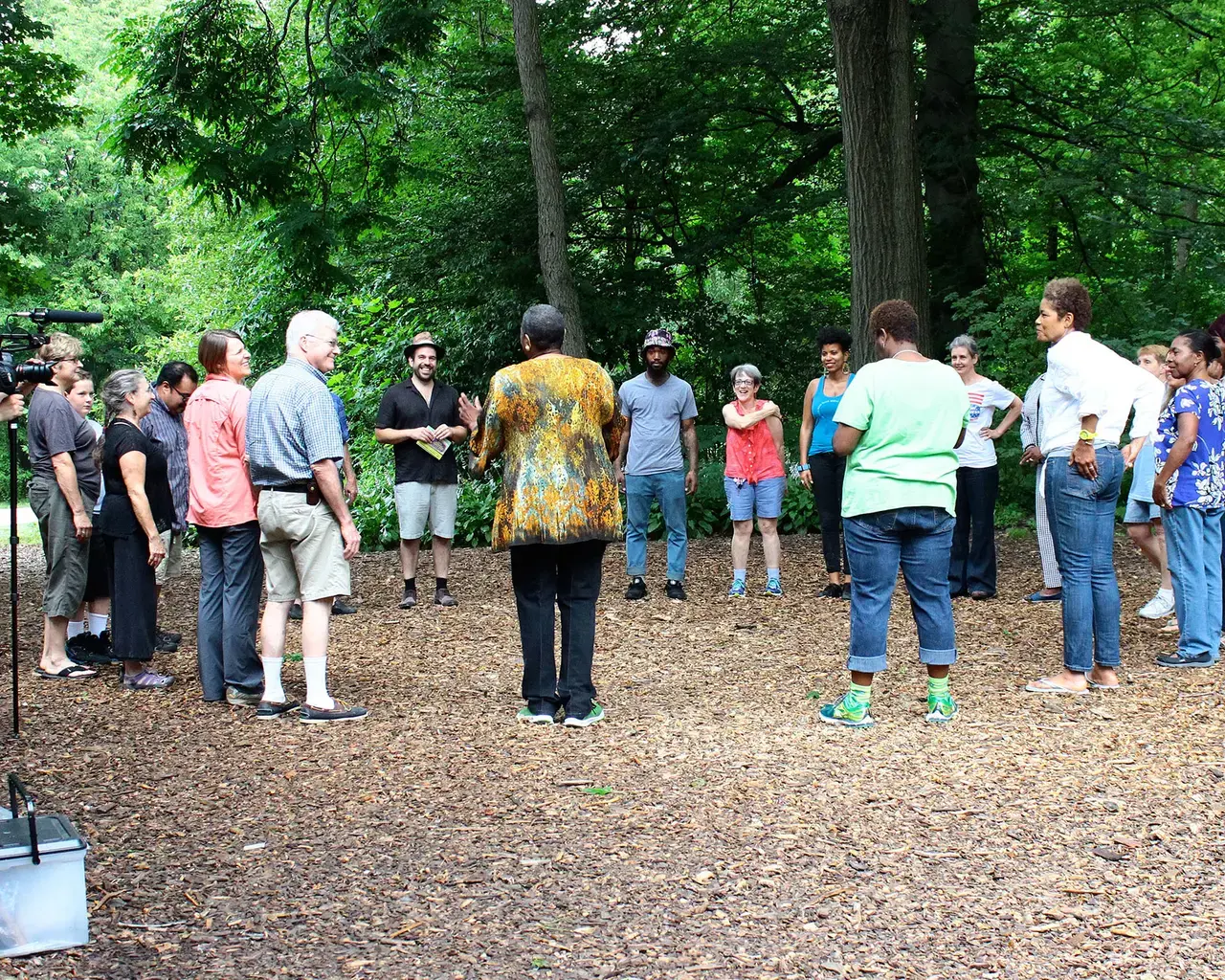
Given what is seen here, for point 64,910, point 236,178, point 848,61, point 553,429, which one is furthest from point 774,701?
point 236,178

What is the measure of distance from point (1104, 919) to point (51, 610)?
232 inches

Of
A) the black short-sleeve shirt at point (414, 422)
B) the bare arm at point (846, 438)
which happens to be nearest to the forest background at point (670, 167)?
the black short-sleeve shirt at point (414, 422)

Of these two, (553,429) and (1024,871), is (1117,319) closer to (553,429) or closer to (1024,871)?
(553,429)

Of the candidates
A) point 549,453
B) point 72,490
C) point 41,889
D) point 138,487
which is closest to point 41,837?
point 41,889

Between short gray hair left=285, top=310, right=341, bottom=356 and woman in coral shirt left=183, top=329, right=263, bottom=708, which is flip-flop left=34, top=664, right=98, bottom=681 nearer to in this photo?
woman in coral shirt left=183, top=329, right=263, bottom=708

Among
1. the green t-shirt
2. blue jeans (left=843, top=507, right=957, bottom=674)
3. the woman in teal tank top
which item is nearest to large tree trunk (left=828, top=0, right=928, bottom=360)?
the woman in teal tank top

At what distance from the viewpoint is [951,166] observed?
13.5 metres

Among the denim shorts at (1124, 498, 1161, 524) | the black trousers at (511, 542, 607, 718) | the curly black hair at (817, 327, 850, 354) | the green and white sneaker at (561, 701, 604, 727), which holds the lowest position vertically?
the green and white sneaker at (561, 701, 604, 727)

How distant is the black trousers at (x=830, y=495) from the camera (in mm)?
8586

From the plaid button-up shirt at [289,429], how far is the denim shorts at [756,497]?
3.90 m

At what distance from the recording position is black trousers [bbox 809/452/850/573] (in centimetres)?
859

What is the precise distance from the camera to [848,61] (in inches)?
376

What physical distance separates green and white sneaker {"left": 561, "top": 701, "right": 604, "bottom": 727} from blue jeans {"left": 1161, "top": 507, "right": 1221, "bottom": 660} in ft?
10.7

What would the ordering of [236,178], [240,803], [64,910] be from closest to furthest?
[64,910]
[240,803]
[236,178]
